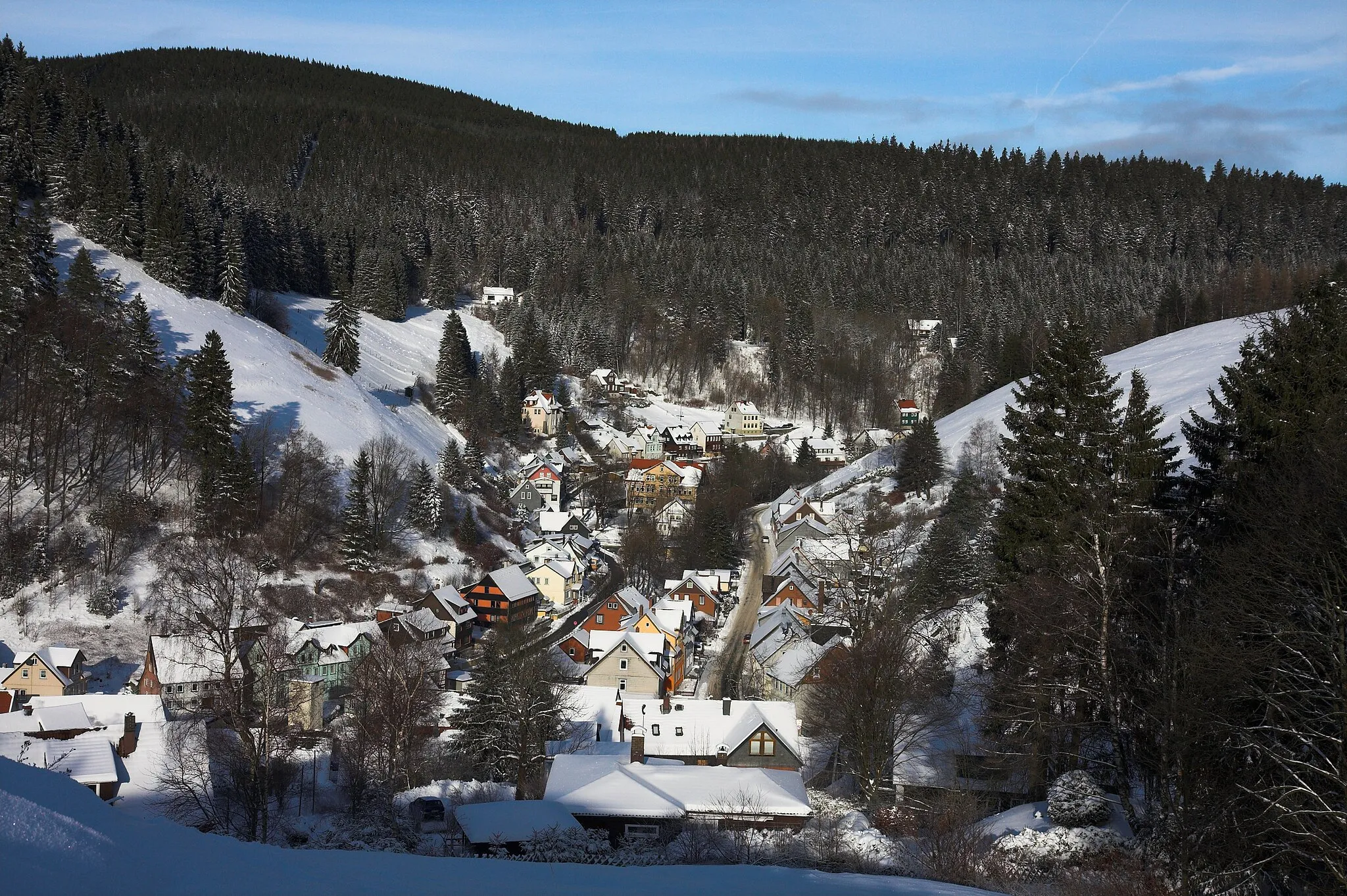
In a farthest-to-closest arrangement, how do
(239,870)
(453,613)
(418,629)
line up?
(453,613), (418,629), (239,870)

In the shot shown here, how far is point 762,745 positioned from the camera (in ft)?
87.5

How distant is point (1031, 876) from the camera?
1259 cm

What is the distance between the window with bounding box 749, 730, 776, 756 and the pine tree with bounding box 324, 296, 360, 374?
46095mm

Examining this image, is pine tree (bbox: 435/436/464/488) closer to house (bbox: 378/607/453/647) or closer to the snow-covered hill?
house (bbox: 378/607/453/647)

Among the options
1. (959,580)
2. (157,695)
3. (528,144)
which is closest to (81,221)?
(157,695)

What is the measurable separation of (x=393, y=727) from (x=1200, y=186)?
6201 inches

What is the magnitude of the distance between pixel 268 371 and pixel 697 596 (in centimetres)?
2880

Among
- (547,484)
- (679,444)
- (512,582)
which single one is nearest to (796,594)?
(512,582)

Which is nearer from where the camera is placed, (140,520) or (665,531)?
(140,520)

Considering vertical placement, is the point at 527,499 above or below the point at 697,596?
above

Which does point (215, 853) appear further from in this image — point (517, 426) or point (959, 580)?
point (517, 426)

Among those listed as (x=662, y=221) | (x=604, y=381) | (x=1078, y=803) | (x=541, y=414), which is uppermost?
(x=662, y=221)

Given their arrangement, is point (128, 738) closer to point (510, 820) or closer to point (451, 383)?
point (510, 820)

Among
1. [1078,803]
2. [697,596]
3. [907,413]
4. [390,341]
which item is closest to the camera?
[1078,803]
